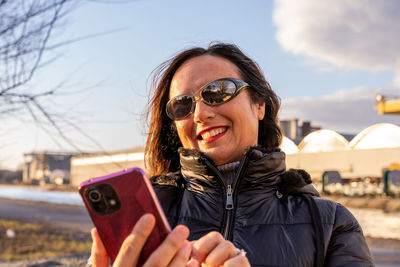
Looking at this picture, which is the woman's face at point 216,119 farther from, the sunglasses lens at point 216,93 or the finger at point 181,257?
the finger at point 181,257

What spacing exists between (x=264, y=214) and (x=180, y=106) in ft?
1.83

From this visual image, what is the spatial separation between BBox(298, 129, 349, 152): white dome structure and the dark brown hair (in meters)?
0.39

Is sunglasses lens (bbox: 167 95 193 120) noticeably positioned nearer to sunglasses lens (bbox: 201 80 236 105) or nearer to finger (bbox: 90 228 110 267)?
sunglasses lens (bbox: 201 80 236 105)

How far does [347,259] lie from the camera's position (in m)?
1.61

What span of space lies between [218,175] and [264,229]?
27cm

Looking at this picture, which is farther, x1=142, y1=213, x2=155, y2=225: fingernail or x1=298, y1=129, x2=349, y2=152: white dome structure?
x1=298, y1=129, x2=349, y2=152: white dome structure

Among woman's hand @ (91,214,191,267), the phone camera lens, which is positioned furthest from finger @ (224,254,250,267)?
the phone camera lens

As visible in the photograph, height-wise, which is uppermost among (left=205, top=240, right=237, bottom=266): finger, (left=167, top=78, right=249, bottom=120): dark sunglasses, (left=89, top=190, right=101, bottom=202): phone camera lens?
(left=167, top=78, right=249, bottom=120): dark sunglasses

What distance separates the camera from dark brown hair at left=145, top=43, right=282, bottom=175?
6.67 feet

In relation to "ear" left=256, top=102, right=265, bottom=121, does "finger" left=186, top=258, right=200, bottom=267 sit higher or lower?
lower

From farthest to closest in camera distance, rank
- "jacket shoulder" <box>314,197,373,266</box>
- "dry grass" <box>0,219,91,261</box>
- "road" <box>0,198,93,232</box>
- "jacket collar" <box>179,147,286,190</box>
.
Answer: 1. "road" <box>0,198,93,232</box>
2. "dry grass" <box>0,219,91,261</box>
3. "jacket collar" <box>179,147,286,190</box>
4. "jacket shoulder" <box>314,197,373,266</box>

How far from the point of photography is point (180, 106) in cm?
189

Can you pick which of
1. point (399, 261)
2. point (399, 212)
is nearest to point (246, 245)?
point (399, 261)

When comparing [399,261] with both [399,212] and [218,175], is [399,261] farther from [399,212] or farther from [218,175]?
[399,212]
